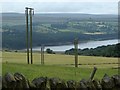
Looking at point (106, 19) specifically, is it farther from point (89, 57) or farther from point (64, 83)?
point (64, 83)

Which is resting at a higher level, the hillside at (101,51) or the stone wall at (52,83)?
the stone wall at (52,83)

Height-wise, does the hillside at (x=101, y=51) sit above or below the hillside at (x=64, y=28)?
below

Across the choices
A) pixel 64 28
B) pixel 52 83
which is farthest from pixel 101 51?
pixel 52 83

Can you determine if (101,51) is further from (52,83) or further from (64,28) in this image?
(52,83)

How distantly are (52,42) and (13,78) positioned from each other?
1511 cm

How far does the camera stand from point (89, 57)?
21016mm

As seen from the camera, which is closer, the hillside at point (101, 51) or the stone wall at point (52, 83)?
the stone wall at point (52, 83)

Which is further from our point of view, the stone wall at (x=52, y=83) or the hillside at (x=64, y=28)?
the hillside at (x=64, y=28)

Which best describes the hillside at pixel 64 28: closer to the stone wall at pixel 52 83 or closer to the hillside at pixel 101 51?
the hillside at pixel 101 51

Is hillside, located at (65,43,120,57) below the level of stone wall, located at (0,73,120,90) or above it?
below

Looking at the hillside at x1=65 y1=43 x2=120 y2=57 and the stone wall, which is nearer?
the stone wall

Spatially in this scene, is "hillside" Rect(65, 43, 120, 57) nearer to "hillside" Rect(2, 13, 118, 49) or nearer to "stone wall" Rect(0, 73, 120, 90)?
"hillside" Rect(2, 13, 118, 49)

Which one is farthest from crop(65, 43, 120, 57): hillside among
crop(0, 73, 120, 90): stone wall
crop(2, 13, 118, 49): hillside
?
crop(0, 73, 120, 90): stone wall

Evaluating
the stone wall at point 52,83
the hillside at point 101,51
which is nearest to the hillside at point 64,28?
the hillside at point 101,51
